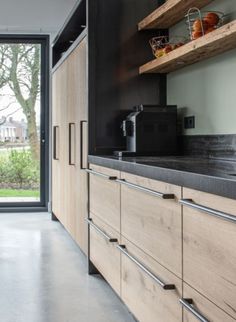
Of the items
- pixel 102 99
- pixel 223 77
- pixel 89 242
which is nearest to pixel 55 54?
pixel 102 99

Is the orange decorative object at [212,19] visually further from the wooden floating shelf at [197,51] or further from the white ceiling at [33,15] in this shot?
the white ceiling at [33,15]

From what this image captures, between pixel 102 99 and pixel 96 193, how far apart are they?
70 centimetres

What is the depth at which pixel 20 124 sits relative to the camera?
698 cm

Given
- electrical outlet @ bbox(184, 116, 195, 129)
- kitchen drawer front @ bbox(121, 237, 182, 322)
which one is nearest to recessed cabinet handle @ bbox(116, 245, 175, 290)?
kitchen drawer front @ bbox(121, 237, 182, 322)

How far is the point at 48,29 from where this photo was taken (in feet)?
21.8

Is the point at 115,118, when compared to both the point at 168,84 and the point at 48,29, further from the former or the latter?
the point at 48,29

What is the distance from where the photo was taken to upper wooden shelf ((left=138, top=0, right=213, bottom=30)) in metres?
2.98

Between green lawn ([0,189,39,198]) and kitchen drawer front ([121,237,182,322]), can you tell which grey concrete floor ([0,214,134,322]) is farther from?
green lawn ([0,189,39,198])

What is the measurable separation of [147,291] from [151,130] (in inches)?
53.2

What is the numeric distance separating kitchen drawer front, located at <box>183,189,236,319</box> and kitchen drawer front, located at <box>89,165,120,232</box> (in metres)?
1.02

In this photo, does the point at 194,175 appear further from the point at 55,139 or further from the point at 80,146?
the point at 55,139

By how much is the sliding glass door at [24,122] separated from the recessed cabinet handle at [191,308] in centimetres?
531

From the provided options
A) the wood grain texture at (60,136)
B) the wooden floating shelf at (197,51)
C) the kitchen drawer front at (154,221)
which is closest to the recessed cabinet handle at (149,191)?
the kitchen drawer front at (154,221)

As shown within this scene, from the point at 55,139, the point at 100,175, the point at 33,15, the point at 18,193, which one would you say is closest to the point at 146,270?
the point at 100,175
